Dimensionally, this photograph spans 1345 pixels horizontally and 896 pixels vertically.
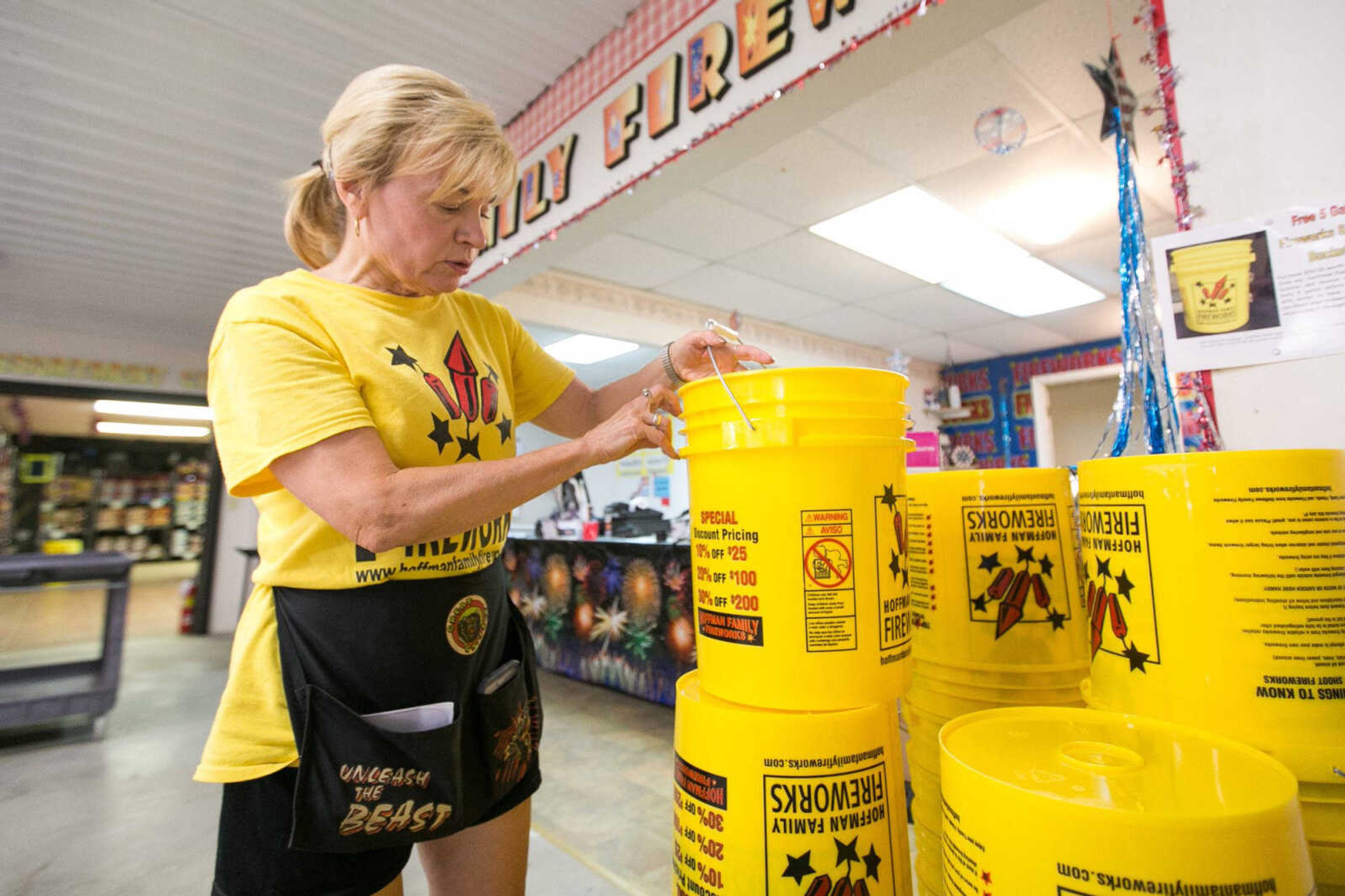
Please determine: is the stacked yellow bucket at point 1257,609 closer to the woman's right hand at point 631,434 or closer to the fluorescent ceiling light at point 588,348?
the woman's right hand at point 631,434

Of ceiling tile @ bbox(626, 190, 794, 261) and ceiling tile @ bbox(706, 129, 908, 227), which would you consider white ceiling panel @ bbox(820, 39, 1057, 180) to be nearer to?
ceiling tile @ bbox(706, 129, 908, 227)

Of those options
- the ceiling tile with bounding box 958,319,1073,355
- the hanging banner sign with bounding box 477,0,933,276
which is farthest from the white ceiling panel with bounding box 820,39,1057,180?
the ceiling tile with bounding box 958,319,1073,355

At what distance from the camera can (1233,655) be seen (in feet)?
1.84

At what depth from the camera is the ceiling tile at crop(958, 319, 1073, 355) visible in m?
6.29

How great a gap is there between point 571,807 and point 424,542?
6.28 feet

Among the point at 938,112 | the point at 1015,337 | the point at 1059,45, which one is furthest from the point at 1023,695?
the point at 1015,337

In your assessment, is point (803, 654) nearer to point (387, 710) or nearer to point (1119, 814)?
point (1119, 814)

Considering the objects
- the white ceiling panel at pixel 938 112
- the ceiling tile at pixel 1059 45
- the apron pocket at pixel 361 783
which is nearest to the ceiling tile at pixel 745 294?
the white ceiling panel at pixel 938 112

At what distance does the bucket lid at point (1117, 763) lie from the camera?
17.7 inches

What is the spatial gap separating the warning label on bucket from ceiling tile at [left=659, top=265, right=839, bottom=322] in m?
4.10

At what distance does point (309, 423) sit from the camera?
0.74 metres

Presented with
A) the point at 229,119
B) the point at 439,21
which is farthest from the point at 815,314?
the point at 229,119

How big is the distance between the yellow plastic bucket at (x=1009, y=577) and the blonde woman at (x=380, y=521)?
1.17 feet

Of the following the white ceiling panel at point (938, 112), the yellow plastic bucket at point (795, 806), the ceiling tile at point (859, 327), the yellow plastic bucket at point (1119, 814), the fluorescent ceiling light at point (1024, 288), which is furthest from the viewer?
the ceiling tile at point (859, 327)
